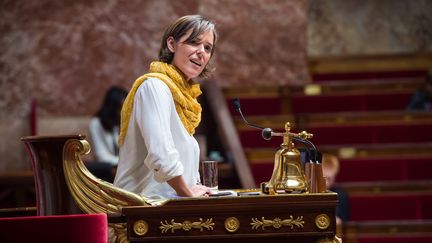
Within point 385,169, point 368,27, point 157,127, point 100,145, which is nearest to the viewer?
point 157,127

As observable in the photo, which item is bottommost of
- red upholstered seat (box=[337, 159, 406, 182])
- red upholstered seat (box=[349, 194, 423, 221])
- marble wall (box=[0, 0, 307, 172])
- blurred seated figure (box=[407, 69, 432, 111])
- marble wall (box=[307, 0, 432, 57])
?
red upholstered seat (box=[349, 194, 423, 221])

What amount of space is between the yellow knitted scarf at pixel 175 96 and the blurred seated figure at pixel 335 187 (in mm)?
2149

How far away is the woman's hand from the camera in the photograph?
2.61m

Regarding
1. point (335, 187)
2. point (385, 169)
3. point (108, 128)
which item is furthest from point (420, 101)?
point (108, 128)

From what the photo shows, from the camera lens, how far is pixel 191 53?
276 cm

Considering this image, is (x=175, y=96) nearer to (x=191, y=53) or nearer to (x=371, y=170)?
(x=191, y=53)

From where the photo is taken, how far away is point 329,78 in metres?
7.51

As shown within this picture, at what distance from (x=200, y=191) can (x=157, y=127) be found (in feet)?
0.70

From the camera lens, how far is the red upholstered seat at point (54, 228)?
2.46 meters

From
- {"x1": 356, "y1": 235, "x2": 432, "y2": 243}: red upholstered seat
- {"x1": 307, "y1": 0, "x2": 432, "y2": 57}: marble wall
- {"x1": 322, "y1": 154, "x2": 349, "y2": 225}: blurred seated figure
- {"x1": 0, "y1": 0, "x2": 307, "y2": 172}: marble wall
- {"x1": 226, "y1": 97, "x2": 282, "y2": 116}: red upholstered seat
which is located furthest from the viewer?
{"x1": 307, "y1": 0, "x2": 432, "y2": 57}: marble wall

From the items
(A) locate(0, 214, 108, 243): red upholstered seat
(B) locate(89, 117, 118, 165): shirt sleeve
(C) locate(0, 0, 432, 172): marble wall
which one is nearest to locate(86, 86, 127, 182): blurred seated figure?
(B) locate(89, 117, 118, 165): shirt sleeve

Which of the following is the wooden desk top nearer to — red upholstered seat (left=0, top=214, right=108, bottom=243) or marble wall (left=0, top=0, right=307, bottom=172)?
red upholstered seat (left=0, top=214, right=108, bottom=243)

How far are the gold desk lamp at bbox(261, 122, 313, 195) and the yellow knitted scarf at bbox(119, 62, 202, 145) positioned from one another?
0.29 meters

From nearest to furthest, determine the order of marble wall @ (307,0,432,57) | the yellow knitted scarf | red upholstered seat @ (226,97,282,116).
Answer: the yellow knitted scarf, red upholstered seat @ (226,97,282,116), marble wall @ (307,0,432,57)
